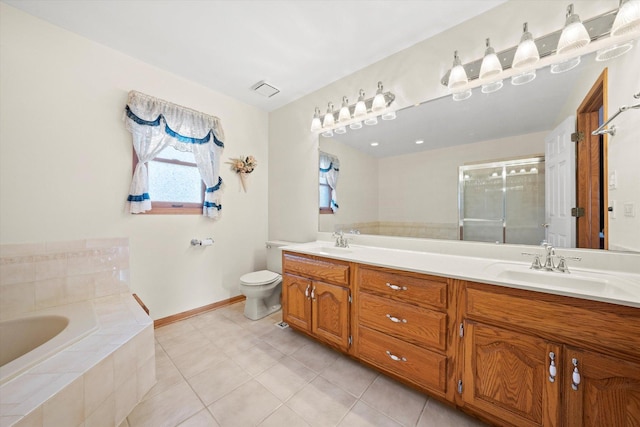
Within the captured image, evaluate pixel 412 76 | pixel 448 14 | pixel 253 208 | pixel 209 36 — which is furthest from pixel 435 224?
pixel 209 36

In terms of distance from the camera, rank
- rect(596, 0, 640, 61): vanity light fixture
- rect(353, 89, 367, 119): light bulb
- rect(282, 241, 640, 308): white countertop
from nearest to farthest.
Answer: rect(282, 241, 640, 308): white countertop, rect(596, 0, 640, 61): vanity light fixture, rect(353, 89, 367, 119): light bulb

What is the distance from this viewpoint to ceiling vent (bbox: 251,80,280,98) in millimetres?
2488

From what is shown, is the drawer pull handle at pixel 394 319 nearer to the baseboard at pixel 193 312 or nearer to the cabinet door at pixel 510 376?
the cabinet door at pixel 510 376

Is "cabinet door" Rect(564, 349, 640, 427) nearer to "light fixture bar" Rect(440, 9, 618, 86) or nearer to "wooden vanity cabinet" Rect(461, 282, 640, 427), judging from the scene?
"wooden vanity cabinet" Rect(461, 282, 640, 427)

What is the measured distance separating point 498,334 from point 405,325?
465mm

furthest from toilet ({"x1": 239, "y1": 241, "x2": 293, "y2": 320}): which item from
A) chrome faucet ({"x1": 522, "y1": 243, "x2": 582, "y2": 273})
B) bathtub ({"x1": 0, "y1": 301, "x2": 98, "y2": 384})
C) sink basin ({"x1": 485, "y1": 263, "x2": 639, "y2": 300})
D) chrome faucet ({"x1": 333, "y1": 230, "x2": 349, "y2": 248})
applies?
chrome faucet ({"x1": 522, "y1": 243, "x2": 582, "y2": 273})

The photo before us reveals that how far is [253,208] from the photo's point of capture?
3.03 m

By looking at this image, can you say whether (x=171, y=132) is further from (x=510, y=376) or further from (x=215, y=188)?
(x=510, y=376)

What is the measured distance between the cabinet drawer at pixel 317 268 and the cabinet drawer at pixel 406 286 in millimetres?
155

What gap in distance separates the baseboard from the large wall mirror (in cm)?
161

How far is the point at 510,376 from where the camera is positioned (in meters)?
1.06

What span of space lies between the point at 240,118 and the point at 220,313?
239 cm

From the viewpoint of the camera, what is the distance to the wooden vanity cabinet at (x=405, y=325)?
4.13ft

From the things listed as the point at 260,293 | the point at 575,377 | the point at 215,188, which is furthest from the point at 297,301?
the point at 575,377
